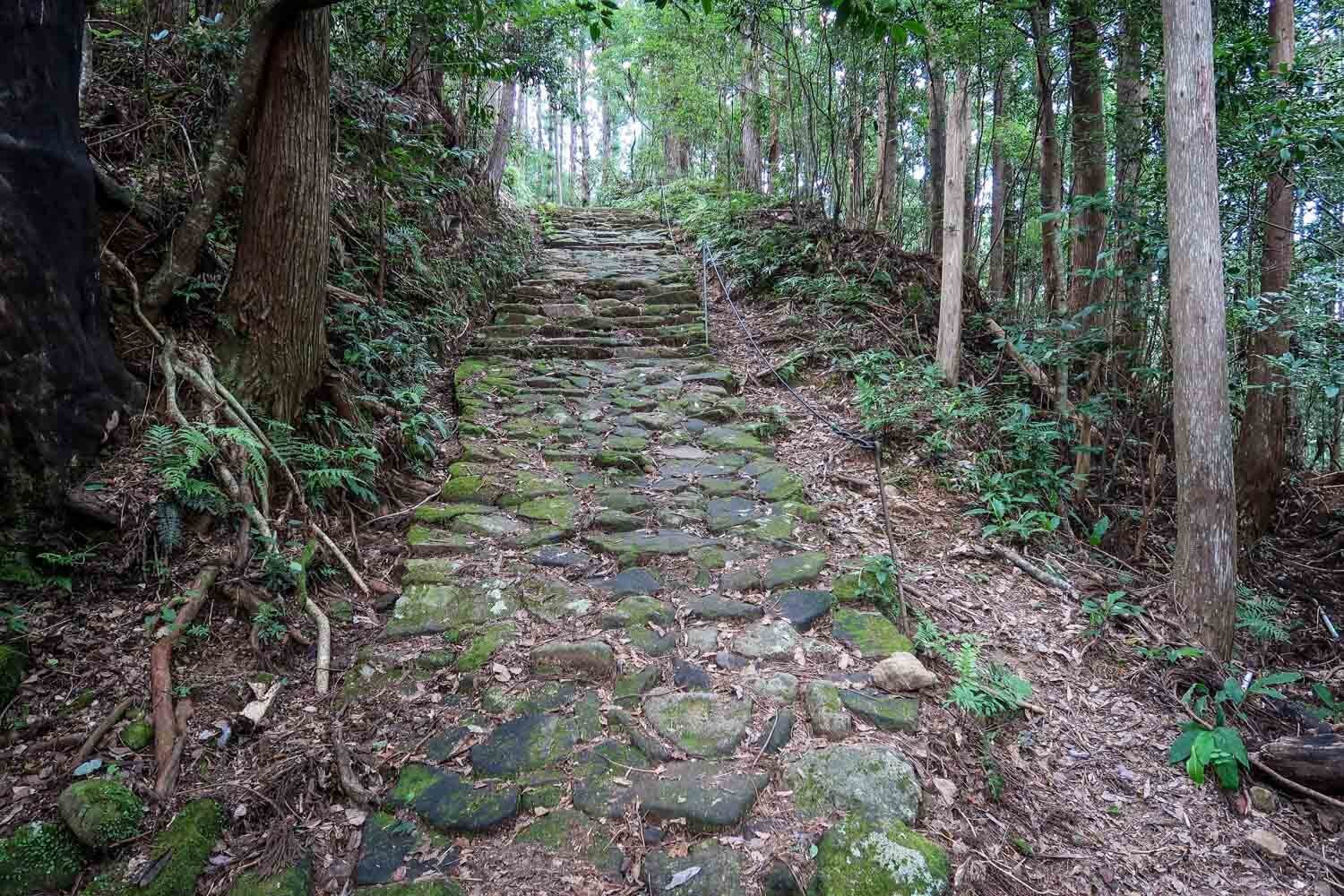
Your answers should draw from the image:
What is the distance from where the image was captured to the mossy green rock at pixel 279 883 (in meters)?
1.78

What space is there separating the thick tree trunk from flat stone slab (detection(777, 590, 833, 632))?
3.05m

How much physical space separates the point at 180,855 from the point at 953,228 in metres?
6.12

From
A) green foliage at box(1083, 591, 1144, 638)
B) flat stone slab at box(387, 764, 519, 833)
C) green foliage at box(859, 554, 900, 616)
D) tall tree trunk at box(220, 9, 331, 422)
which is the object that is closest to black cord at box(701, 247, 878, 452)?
green foliage at box(859, 554, 900, 616)

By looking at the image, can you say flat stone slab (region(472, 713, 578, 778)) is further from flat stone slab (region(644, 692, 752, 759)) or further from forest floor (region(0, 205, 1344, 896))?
flat stone slab (region(644, 692, 752, 759))

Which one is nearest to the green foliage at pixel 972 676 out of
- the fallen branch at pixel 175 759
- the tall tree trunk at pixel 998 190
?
the fallen branch at pixel 175 759

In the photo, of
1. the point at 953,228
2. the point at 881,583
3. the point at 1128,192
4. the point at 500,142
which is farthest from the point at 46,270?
the point at 500,142

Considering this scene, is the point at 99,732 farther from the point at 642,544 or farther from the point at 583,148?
the point at 583,148

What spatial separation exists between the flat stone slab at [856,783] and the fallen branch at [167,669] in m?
2.07

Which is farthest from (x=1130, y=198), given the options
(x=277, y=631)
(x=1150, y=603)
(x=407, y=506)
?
(x=277, y=631)

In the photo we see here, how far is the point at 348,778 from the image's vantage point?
2.14 meters

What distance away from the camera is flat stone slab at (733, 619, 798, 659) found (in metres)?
2.82

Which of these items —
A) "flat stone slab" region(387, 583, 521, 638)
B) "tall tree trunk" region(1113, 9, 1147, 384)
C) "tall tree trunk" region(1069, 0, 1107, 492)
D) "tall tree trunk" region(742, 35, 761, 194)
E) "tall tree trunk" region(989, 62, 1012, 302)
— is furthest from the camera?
"tall tree trunk" region(742, 35, 761, 194)

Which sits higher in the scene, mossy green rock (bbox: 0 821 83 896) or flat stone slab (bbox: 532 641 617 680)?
flat stone slab (bbox: 532 641 617 680)

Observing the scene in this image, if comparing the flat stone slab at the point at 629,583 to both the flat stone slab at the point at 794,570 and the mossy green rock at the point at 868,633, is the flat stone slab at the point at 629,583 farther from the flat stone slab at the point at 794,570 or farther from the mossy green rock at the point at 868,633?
the mossy green rock at the point at 868,633
